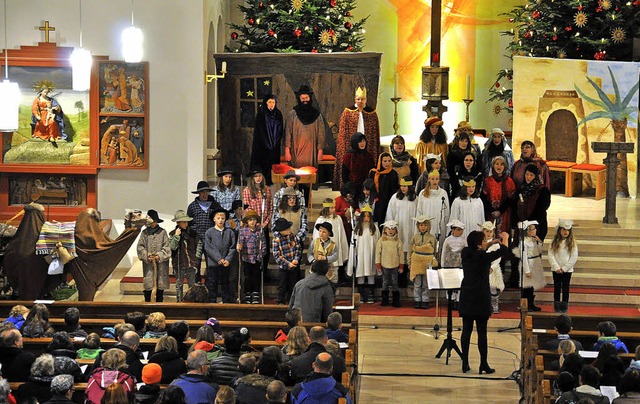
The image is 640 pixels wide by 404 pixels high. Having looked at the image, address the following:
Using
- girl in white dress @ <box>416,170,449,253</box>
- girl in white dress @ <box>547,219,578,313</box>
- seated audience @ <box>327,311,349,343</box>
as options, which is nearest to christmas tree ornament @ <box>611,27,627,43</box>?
girl in white dress @ <box>416,170,449,253</box>

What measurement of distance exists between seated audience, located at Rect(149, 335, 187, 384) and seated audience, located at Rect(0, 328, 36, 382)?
1090 mm

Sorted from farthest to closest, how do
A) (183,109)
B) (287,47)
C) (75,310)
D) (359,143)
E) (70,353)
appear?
(287,47) → (183,109) → (359,143) → (75,310) → (70,353)

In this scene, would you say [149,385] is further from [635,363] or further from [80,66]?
[80,66]

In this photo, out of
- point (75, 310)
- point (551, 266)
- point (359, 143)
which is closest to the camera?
point (75, 310)

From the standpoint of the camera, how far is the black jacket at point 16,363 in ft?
38.7

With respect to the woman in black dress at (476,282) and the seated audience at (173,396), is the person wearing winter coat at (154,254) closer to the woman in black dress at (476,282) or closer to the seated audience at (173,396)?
the woman in black dress at (476,282)

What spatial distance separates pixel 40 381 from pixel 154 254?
6087mm

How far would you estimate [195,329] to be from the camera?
13.8 metres

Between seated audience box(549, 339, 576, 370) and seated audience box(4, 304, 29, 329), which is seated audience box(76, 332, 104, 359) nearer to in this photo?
seated audience box(4, 304, 29, 329)

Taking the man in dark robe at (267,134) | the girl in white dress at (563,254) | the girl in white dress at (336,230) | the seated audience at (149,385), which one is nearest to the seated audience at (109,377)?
the seated audience at (149,385)

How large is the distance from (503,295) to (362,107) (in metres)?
3.57

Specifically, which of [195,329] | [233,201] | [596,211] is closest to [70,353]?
[195,329]

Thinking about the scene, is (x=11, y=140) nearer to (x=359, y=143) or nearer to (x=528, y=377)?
(x=359, y=143)

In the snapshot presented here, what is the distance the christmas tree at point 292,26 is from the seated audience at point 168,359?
11.3 m
